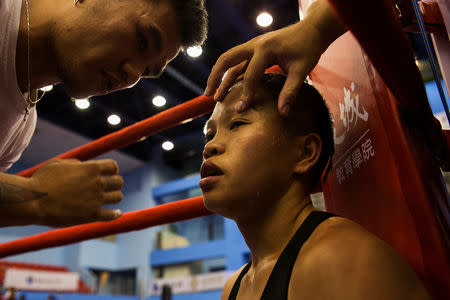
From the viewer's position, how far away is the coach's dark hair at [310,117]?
992 millimetres

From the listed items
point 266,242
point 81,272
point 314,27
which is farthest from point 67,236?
point 81,272

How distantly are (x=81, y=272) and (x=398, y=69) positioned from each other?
480 inches

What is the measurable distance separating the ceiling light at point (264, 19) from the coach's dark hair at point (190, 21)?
3612 millimetres

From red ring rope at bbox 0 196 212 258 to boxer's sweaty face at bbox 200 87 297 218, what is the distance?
261 mm

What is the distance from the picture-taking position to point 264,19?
501 cm

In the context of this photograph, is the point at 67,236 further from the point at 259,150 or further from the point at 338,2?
the point at 338,2

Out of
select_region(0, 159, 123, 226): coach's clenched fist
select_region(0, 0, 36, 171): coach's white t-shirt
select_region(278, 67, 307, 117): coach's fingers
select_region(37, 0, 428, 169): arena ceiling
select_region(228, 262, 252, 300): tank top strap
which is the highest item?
select_region(37, 0, 428, 169): arena ceiling

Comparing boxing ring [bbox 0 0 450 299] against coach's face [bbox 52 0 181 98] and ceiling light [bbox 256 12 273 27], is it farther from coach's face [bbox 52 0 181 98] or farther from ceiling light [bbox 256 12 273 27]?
ceiling light [bbox 256 12 273 27]

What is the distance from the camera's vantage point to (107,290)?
12.0 meters

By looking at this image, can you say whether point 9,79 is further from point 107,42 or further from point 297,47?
point 297,47

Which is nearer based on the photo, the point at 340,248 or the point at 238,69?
the point at 340,248

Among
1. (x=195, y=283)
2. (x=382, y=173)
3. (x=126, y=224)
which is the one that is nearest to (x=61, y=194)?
(x=126, y=224)

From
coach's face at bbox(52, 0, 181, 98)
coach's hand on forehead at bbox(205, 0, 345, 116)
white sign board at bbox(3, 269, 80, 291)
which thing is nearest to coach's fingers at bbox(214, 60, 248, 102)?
coach's hand on forehead at bbox(205, 0, 345, 116)

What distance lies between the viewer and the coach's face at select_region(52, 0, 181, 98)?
3.80 feet
